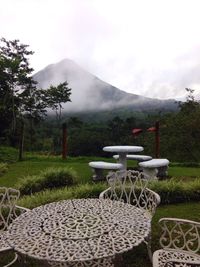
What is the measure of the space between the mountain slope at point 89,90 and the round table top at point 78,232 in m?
28.5

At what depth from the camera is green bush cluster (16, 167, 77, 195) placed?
6125mm

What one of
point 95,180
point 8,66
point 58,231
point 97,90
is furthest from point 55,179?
point 97,90

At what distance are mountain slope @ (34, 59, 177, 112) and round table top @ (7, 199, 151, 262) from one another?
28.5m

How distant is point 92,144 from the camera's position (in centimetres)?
1412

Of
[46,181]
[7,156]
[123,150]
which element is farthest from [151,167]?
[7,156]

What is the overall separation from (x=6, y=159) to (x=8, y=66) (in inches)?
288

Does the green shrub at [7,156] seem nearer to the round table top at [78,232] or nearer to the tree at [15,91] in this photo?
the tree at [15,91]

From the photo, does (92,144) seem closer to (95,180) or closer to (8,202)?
(95,180)

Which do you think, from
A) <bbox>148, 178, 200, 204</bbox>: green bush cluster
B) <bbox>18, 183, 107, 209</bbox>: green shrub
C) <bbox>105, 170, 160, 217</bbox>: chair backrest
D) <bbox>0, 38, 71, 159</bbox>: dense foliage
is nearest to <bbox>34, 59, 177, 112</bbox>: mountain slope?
<bbox>0, 38, 71, 159</bbox>: dense foliage

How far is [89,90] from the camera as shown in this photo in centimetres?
4131

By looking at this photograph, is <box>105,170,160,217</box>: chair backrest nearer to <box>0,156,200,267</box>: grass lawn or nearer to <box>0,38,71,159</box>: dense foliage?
<box>0,156,200,267</box>: grass lawn

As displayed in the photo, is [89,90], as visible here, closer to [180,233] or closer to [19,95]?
[19,95]

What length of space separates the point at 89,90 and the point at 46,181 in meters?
35.5

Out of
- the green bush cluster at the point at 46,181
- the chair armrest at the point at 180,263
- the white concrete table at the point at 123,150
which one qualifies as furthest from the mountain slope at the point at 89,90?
the chair armrest at the point at 180,263
